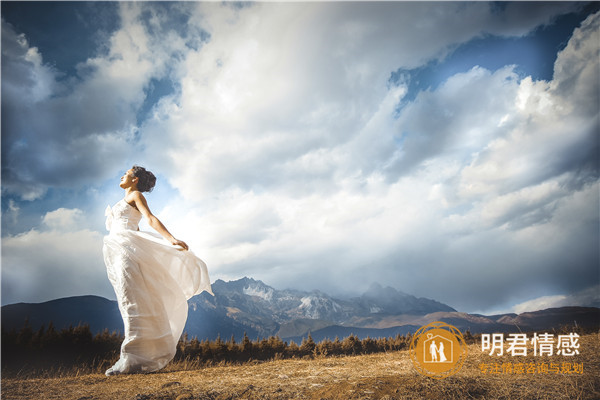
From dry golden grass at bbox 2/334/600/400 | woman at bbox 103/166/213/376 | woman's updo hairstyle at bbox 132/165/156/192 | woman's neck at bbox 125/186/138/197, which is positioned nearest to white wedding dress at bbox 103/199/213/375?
woman at bbox 103/166/213/376

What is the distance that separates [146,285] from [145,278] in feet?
0.46

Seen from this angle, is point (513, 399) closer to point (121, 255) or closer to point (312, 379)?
point (312, 379)

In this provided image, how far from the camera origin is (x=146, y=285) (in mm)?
5875

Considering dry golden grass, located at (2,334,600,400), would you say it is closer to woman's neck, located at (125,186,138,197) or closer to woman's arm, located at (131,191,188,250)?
woman's arm, located at (131,191,188,250)

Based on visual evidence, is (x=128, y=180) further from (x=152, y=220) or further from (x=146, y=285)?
(x=146, y=285)

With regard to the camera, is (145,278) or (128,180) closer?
(145,278)

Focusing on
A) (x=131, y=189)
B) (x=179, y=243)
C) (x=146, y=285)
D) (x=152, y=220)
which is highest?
(x=131, y=189)

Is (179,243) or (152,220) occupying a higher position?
(152,220)

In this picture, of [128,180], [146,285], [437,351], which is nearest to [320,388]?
[437,351]

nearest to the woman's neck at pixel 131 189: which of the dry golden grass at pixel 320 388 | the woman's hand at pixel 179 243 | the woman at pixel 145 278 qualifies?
the woman at pixel 145 278

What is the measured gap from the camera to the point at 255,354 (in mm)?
10094

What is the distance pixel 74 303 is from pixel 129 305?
7332 centimetres

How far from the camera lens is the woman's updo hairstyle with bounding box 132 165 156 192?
6.46m

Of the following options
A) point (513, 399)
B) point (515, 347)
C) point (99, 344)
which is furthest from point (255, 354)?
point (513, 399)
